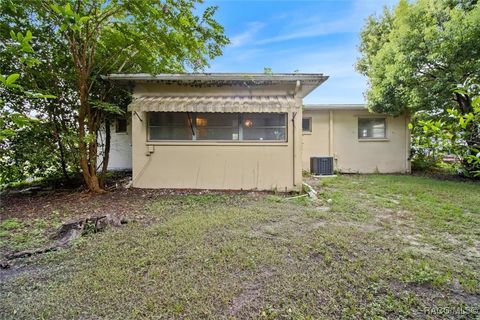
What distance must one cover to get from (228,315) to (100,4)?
965 centimetres

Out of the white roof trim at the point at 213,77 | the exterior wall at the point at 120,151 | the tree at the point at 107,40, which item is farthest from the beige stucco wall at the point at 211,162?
the exterior wall at the point at 120,151

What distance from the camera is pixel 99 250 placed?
467 cm

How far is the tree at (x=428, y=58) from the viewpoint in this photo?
1109cm

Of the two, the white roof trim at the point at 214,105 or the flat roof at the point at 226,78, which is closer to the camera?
the white roof trim at the point at 214,105

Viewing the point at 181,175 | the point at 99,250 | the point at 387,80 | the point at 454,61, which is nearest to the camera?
the point at 99,250

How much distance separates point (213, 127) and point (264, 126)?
2302 mm

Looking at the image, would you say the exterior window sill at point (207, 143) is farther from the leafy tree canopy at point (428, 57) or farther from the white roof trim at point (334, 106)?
the leafy tree canopy at point (428, 57)

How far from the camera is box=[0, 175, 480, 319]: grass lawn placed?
3.11m

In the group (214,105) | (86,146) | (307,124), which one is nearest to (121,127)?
(86,146)

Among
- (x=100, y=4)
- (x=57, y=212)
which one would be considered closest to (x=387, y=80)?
(x=100, y=4)

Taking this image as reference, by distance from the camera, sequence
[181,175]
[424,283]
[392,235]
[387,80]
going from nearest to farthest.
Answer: [424,283]
[392,235]
[181,175]
[387,80]

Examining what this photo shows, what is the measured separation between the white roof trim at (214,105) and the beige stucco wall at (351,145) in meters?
7.40

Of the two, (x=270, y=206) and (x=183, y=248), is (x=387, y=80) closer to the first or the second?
(x=270, y=206)

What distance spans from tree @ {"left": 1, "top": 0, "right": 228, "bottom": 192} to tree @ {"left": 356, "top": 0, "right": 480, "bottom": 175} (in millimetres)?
10111
